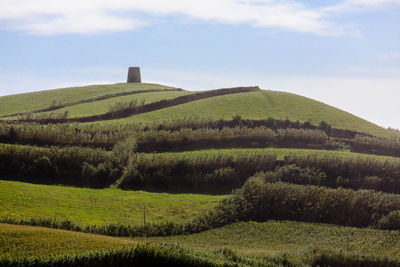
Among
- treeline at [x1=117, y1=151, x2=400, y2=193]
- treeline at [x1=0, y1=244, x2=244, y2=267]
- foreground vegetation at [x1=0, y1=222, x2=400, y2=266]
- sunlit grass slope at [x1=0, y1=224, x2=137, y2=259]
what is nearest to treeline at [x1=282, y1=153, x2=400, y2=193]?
treeline at [x1=117, y1=151, x2=400, y2=193]

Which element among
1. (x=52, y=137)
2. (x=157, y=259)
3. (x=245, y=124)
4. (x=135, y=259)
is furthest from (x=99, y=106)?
(x=135, y=259)

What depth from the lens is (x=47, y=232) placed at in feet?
72.5

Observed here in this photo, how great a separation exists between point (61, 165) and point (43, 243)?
26575 mm

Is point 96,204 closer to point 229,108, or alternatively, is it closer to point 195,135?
point 195,135

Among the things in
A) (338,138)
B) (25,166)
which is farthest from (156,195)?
(338,138)

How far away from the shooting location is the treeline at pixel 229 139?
5569 centimetres

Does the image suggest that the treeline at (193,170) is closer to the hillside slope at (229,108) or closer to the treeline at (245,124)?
the treeline at (245,124)

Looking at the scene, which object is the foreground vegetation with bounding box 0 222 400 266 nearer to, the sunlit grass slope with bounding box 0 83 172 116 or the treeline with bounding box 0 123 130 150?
the treeline with bounding box 0 123 130 150

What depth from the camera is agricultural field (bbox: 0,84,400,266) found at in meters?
22.8

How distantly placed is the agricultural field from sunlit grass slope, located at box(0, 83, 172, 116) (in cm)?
1728

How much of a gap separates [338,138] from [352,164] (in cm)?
1750

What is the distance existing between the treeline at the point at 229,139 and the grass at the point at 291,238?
70.6 ft

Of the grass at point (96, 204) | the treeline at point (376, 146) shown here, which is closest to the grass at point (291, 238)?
the grass at point (96, 204)

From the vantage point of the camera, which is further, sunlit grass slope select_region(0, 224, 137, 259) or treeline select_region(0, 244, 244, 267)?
sunlit grass slope select_region(0, 224, 137, 259)
